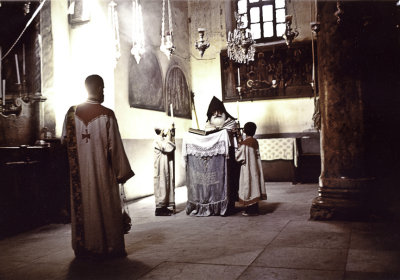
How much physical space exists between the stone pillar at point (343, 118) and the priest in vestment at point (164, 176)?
2446 millimetres

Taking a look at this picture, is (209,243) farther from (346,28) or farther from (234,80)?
(234,80)

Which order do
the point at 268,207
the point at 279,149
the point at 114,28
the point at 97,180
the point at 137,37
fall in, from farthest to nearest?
the point at 279,149 → the point at 114,28 → the point at 137,37 → the point at 268,207 → the point at 97,180

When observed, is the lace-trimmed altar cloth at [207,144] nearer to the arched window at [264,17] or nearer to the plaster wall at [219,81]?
the plaster wall at [219,81]

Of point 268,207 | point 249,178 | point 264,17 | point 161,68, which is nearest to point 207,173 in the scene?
point 249,178

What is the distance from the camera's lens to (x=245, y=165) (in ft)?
21.1

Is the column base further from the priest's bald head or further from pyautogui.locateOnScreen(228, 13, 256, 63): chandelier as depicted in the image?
pyautogui.locateOnScreen(228, 13, 256, 63): chandelier

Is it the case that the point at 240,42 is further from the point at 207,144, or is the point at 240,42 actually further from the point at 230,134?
the point at 207,144

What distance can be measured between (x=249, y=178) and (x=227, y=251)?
8.12 ft

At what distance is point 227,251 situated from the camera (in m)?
4.09

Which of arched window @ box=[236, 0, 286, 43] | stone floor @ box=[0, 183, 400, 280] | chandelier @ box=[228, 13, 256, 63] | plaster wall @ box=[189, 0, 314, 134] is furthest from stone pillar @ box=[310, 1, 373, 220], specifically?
arched window @ box=[236, 0, 286, 43]

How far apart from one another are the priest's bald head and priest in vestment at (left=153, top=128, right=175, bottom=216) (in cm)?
287

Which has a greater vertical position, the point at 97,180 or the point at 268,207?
the point at 97,180

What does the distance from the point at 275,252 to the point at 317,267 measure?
0.63m

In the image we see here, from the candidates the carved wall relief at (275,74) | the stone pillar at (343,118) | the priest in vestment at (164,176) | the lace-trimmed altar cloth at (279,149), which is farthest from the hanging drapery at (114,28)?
the lace-trimmed altar cloth at (279,149)
